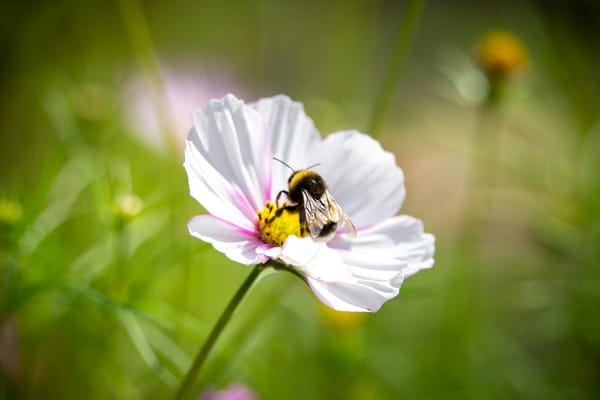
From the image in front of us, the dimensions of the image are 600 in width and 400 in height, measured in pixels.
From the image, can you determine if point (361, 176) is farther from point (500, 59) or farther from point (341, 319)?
point (500, 59)

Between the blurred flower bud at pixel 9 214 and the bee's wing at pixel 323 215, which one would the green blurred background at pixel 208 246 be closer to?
the blurred flower bud at pixel 9 214

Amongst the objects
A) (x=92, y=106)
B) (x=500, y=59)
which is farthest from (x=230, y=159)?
(x=500, y=59)

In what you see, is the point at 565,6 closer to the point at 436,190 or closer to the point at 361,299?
the point at 436,190

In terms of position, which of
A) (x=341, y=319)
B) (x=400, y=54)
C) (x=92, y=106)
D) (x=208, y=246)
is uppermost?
(x=400, y=54)

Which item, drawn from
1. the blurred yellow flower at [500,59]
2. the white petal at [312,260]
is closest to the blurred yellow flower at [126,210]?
the white petal at [312,260]

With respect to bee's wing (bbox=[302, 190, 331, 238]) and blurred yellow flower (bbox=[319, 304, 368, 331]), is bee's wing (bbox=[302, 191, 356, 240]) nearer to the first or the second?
bee's wing (bbox=[302, 190, 331, 238])
